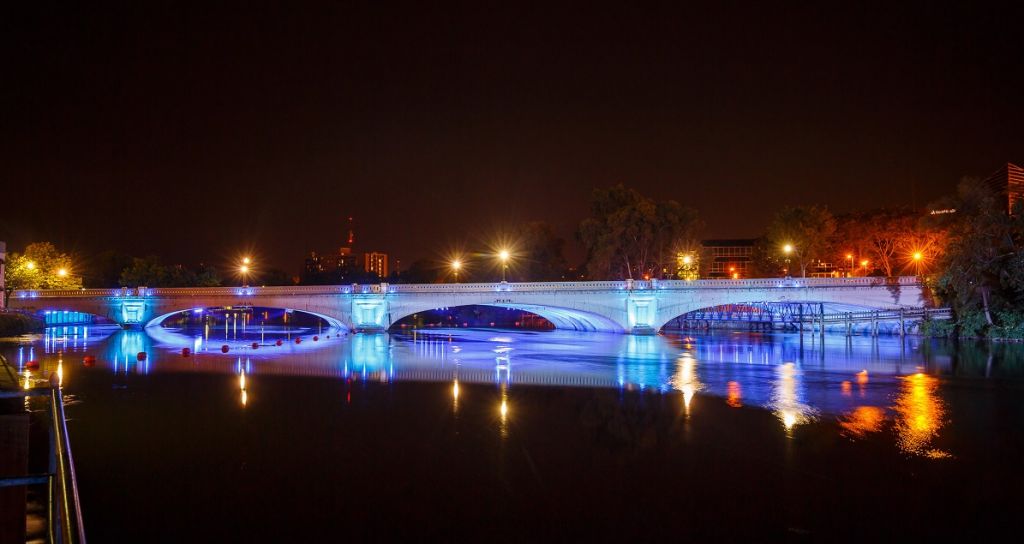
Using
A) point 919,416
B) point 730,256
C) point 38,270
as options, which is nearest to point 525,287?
point 919,416

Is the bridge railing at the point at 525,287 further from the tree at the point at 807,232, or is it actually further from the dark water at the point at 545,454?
the dark water at the point at 545,454

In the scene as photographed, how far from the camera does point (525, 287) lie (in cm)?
5941

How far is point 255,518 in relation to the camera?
11148 mm

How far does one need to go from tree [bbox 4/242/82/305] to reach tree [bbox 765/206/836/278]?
284ft

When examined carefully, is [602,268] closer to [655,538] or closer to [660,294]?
[660,294]

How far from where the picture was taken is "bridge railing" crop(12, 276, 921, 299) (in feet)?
183

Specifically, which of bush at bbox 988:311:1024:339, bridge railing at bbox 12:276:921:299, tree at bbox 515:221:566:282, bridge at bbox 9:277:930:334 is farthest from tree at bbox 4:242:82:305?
bush at bbox 988:311:1024:339

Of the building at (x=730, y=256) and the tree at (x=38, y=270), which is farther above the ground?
the building at (x=730, y=256)

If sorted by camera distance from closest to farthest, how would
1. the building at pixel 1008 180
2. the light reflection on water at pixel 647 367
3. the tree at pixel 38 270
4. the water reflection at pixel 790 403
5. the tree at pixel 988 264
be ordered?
the water reflection at pixel 790 403 < the light reflection on water at pixel 647 367 < the tree at pixel 988 264 < the building at pixel 1008 180 < the tree at pixel 38 270

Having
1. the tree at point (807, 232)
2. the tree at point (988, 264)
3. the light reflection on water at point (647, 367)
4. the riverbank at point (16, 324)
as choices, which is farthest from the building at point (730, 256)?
the riverbank at point (16, 324)

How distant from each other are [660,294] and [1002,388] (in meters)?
32.6

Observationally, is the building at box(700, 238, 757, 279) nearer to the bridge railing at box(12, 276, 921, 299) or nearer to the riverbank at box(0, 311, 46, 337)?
the bridge railing at box(12, 276, 921, 299)

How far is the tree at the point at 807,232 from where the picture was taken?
7488cm

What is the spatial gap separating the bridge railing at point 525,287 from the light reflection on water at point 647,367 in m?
5.53
